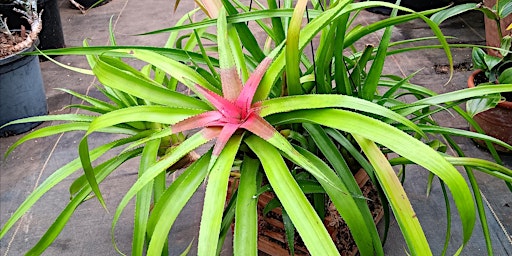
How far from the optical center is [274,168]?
0.84 meters

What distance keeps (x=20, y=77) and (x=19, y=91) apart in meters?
0.07

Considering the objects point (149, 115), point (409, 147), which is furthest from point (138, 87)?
point (409, 147)

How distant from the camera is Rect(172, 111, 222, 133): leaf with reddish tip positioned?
901 millimetres

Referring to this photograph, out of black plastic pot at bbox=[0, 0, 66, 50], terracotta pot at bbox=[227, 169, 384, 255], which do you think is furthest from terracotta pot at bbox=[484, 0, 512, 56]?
black plastic pot at bbox=[0, 0, 66, 50]

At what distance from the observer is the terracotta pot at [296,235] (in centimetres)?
113

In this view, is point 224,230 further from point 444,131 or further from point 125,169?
point 125,169

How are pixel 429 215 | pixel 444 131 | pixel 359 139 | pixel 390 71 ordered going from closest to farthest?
1. pixel 359 139
2. pixel 444 131
3. pixel 429 215
4. pixel 390 71

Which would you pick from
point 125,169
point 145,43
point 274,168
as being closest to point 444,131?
point 274,168

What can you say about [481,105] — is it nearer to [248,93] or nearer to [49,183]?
[248,93]

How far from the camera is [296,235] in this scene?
116cm

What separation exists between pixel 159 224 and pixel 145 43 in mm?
2329

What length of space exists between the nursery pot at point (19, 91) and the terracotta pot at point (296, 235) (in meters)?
1.38

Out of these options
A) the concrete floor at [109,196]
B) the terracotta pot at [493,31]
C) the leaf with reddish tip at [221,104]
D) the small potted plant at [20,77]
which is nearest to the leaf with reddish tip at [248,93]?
the leaf with reddish tip at [221,104]

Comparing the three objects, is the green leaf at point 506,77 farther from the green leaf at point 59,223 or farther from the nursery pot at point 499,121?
the green leaf at point 59,223
